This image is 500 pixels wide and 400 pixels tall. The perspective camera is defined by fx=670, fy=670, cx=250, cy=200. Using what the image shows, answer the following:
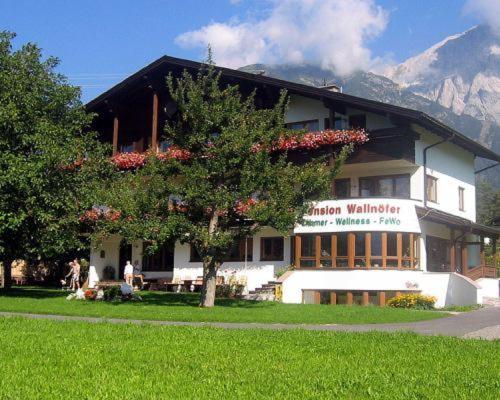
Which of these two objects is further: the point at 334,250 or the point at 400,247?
the point at 334,250

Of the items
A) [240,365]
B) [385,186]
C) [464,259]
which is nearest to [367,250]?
[385,186]

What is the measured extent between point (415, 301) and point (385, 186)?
6.86 m

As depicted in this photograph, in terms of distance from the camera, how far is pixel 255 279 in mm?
30781

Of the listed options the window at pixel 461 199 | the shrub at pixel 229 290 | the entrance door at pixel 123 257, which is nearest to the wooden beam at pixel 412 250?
the shrub at pixel 229 290

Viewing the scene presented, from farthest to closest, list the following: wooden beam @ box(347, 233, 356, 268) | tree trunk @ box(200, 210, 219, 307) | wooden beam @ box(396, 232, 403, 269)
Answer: wooden beam @ box(347, 233, 356, 268) → wooden beam @ box(396, 232, 403, 269) → tree trunk @ box(200, 210, 219, 307)

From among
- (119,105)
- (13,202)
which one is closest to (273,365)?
(13,202)

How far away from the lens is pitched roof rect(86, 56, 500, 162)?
27.1 m

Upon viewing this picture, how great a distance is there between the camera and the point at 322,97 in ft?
94.3

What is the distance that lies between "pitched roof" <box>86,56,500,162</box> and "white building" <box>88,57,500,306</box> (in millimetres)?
56

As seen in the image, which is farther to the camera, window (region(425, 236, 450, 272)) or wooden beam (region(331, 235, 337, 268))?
window (region(425, 236, 450, 272))

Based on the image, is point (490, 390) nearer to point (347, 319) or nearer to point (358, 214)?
point (347, 319)

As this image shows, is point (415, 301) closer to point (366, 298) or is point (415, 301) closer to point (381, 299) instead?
point (381, 299)

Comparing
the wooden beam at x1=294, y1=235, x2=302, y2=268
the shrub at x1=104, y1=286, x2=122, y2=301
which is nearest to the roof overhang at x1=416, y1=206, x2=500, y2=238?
the wooden beam at x1=294, y1=235, x2=302, y2=268

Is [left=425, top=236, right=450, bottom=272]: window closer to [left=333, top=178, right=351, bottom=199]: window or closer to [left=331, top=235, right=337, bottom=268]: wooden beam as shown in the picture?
[left=333, top=178, right=351, bottom=199]: window
